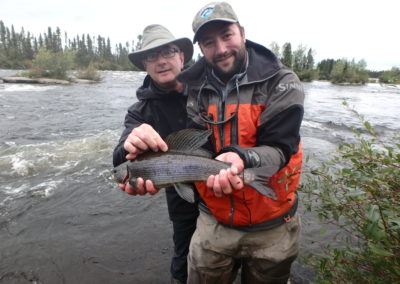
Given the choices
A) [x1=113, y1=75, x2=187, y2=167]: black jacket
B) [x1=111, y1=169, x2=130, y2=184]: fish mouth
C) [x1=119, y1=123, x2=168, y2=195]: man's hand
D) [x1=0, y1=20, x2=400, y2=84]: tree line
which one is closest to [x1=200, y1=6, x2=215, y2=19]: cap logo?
[x1=113, y1=75, x2=187, y2=167]: black jacket

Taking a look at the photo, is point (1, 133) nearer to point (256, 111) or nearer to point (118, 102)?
point (118, 102)

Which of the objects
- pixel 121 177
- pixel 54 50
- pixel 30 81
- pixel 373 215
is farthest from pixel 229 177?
pixel 54 50

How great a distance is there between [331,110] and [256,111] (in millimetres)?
19848

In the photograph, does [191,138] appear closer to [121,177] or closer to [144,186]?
[144,186]

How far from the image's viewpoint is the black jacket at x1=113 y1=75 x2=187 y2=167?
3.54 meters

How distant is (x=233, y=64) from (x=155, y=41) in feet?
3.80

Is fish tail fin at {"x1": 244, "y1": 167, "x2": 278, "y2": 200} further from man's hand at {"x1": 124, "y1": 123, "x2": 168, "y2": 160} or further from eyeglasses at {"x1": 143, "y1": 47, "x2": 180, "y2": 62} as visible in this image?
eyeglasses at {"x1": 143, "y1": 47, "x2": 180, "y2": 62}

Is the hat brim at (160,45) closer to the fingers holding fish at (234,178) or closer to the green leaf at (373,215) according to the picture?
the fingers holding fish at (234,178)

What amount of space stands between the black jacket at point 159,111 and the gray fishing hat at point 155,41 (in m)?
0.37

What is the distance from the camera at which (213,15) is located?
270cm

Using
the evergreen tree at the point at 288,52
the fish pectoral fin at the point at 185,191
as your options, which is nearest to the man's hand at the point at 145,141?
the fish pectoral fin at the point at 185,191

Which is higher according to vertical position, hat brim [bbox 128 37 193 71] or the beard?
hat brim [bbox 128 37 193 71]

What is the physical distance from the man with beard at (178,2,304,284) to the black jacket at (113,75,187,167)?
49 centimetres

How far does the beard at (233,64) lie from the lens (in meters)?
2.81
